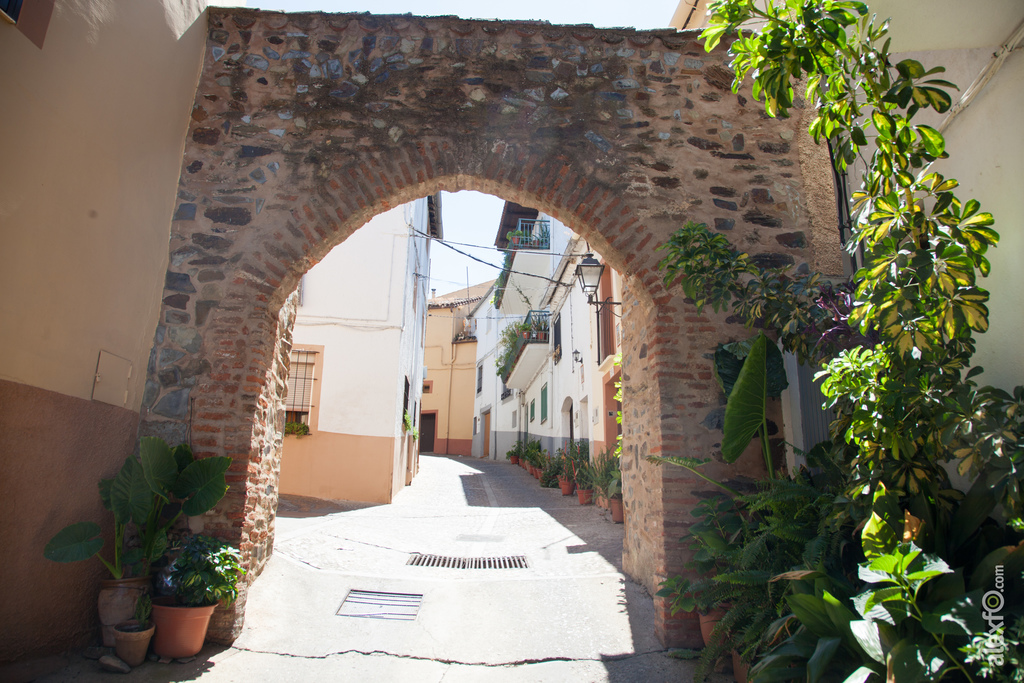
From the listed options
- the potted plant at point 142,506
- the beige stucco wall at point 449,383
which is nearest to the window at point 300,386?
the potted plant at point 142,506

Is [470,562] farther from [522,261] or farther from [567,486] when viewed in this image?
[522,261]

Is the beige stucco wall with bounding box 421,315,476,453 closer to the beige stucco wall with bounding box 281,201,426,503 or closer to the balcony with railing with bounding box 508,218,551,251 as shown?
the balcony with railing with bounding box 508,218,551,251

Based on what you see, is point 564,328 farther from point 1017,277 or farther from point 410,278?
point 1017,277

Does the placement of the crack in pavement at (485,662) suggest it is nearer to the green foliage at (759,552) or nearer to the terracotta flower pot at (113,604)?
the green foliage at (759,552)

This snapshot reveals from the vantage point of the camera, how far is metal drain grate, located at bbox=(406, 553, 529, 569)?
17.7ft

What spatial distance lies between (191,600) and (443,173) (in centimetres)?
307

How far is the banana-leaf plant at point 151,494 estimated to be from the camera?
3.33 meters

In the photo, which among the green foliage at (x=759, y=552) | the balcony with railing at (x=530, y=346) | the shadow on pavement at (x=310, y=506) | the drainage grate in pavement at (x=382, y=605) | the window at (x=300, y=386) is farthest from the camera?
the balcony with railing at (x=530, y=346)

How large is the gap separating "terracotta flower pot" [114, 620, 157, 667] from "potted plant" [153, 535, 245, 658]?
3.7 inches

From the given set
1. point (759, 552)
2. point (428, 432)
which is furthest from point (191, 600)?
point (428, 432)

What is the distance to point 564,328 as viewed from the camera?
13.0 metres

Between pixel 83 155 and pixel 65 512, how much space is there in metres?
1.93

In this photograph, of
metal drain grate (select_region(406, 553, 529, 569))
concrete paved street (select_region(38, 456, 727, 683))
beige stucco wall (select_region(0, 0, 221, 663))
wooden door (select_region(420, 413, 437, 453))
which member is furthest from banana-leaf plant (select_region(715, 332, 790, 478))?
wooden door (select_region(420, 413, 437, 453))

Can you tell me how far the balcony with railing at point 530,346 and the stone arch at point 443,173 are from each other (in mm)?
9961
